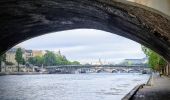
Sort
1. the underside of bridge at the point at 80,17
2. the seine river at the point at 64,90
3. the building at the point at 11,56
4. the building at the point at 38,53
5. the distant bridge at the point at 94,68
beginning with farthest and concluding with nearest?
the building at the point at 38,53, the distant bridge at the point at 94,68, the building at the point at 11,56, the seine river at the point at 64,90, the underside of bridge at the point at 80,17

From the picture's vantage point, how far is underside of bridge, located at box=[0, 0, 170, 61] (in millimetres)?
8523

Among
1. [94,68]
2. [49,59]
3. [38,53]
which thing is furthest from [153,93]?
[38,53]

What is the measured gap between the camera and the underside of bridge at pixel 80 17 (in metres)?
8.52

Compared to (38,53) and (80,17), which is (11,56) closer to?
(38,53)

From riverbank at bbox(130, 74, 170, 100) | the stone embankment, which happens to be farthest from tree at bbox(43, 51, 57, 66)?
riverbank at bbox(130, 74, 170, 100)

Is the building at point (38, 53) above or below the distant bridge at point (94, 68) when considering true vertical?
above

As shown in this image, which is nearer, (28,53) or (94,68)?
(94,68)

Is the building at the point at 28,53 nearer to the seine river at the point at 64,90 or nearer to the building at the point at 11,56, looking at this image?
the building at the point at 11,56

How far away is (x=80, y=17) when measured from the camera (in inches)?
534

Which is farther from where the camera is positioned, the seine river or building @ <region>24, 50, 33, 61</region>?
building @ <region>24, 50, 33, 61</region>

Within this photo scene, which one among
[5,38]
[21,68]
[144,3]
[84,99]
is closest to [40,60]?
[21,68]

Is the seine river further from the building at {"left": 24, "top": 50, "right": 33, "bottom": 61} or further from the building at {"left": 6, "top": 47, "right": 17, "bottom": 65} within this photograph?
the building at {"left": 24, "top": 50, "right": 33, "bottom": 61}

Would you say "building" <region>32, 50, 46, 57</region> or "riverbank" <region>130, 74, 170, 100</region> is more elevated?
"building" <region>32, 50, 46, 57</region>

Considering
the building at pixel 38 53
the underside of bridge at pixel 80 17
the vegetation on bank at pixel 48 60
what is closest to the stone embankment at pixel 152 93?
the underside of bridge at pixel 80 17
